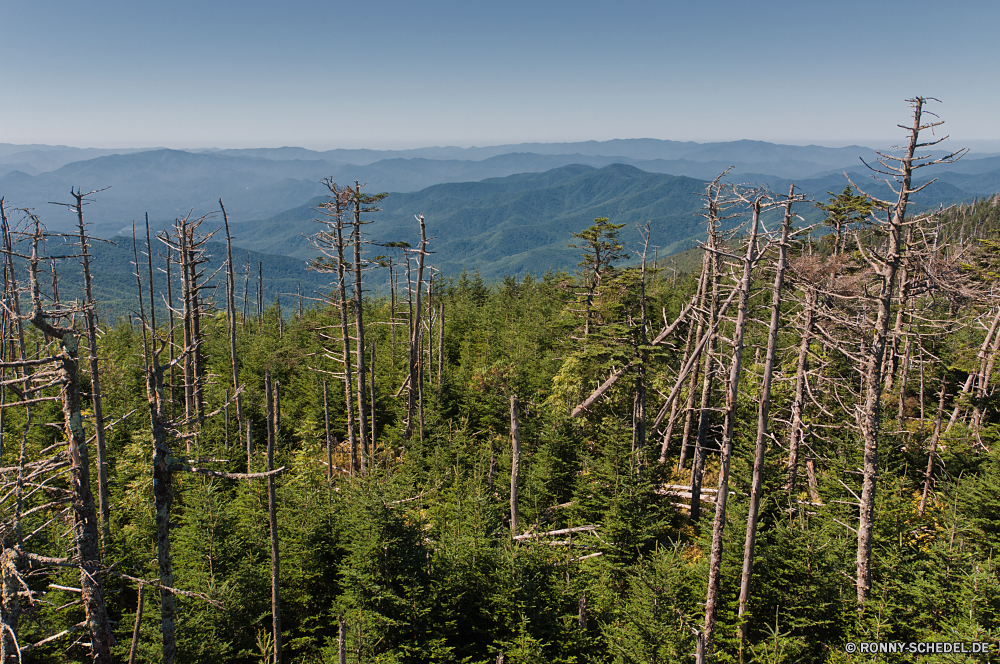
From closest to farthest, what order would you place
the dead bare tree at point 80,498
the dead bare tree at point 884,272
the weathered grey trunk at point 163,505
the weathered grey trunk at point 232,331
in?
the dead bare tree at point 80,498 → the weathered grey trunk at point 163,505 → the dead bare tree at point 884,272 → the weathered grey trunk at point 232,331

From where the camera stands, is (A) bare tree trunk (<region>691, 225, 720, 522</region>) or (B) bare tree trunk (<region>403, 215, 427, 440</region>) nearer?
(A) bare tree trunk (<region>691, 225, 720, 522</region>)

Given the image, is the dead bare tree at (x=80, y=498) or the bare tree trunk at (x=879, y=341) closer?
the dead bare tree at (x=80, y=498)

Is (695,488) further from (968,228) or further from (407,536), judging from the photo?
(968,228)

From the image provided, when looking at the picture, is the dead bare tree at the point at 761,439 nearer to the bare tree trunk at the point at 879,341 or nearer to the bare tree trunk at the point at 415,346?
the bare tree trunk at the point at 879,341

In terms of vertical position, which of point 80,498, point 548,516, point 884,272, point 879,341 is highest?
point 884,272

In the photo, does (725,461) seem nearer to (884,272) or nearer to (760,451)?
(760,451)

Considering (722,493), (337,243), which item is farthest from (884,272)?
(337,243)

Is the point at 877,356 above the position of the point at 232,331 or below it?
above

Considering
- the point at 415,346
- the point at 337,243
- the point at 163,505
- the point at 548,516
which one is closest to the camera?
the point at 163,505

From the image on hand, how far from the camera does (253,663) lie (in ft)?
40.4

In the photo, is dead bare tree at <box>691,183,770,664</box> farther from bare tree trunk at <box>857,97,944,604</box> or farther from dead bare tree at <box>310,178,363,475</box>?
dead bare tree at <box>310,178,363,475</box>

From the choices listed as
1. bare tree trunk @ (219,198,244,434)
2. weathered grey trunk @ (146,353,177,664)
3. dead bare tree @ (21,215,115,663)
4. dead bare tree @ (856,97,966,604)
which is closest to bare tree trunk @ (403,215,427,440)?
bare tree trunk @ (219,198,244,434)

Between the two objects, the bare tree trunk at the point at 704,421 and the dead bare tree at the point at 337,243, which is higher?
the dead bare tree at the point at 337,243

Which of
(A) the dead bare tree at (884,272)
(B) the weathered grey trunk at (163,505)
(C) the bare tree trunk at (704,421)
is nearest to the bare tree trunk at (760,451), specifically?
(A) the dead bare tree at (884,272)
